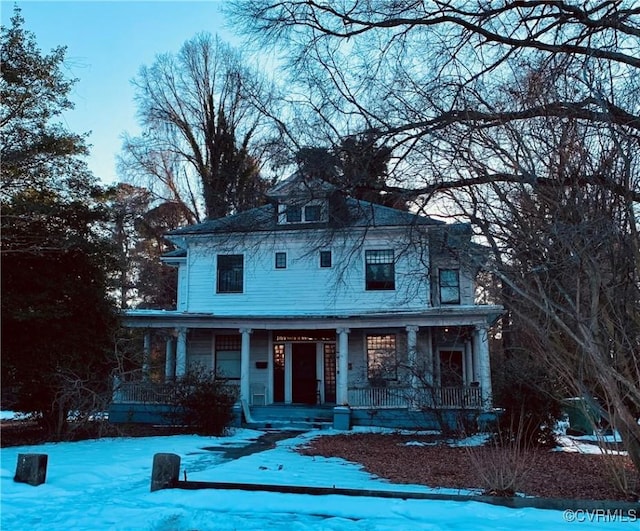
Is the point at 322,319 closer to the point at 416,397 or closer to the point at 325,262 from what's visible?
the point at 325,262

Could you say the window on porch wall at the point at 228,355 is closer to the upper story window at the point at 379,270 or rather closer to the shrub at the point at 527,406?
the upper story window at the point at 379,270

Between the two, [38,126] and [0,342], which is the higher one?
[38,126]

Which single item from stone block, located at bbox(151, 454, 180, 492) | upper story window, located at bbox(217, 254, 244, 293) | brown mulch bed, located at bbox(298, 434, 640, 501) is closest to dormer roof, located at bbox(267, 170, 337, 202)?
stone block, located at bbox(151, 454, 180, 492)

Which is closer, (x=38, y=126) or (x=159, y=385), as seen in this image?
(x=38, y=126)

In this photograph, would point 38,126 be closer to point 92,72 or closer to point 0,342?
point 92,72

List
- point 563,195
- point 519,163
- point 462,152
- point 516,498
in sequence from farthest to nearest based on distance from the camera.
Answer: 1. point 462,152
2. point 519,163
3. point 563,195
4. point 516,498

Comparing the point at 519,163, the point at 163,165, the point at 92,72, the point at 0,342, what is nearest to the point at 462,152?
the point at 519,163

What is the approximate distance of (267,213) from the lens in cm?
870

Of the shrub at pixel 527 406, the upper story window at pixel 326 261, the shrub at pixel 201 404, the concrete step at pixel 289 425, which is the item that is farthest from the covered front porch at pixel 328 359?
the shrub at pixel 527 406

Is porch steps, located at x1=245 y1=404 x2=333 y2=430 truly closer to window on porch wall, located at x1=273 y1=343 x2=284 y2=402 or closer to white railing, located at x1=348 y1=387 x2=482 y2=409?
white railing, located at x1=348 y1=387 x2=482 y2=409

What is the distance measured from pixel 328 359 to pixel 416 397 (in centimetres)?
446

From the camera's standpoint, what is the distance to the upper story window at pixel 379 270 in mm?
18422

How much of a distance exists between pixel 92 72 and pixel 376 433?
449 inches

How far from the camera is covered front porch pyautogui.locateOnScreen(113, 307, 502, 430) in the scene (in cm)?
1652
